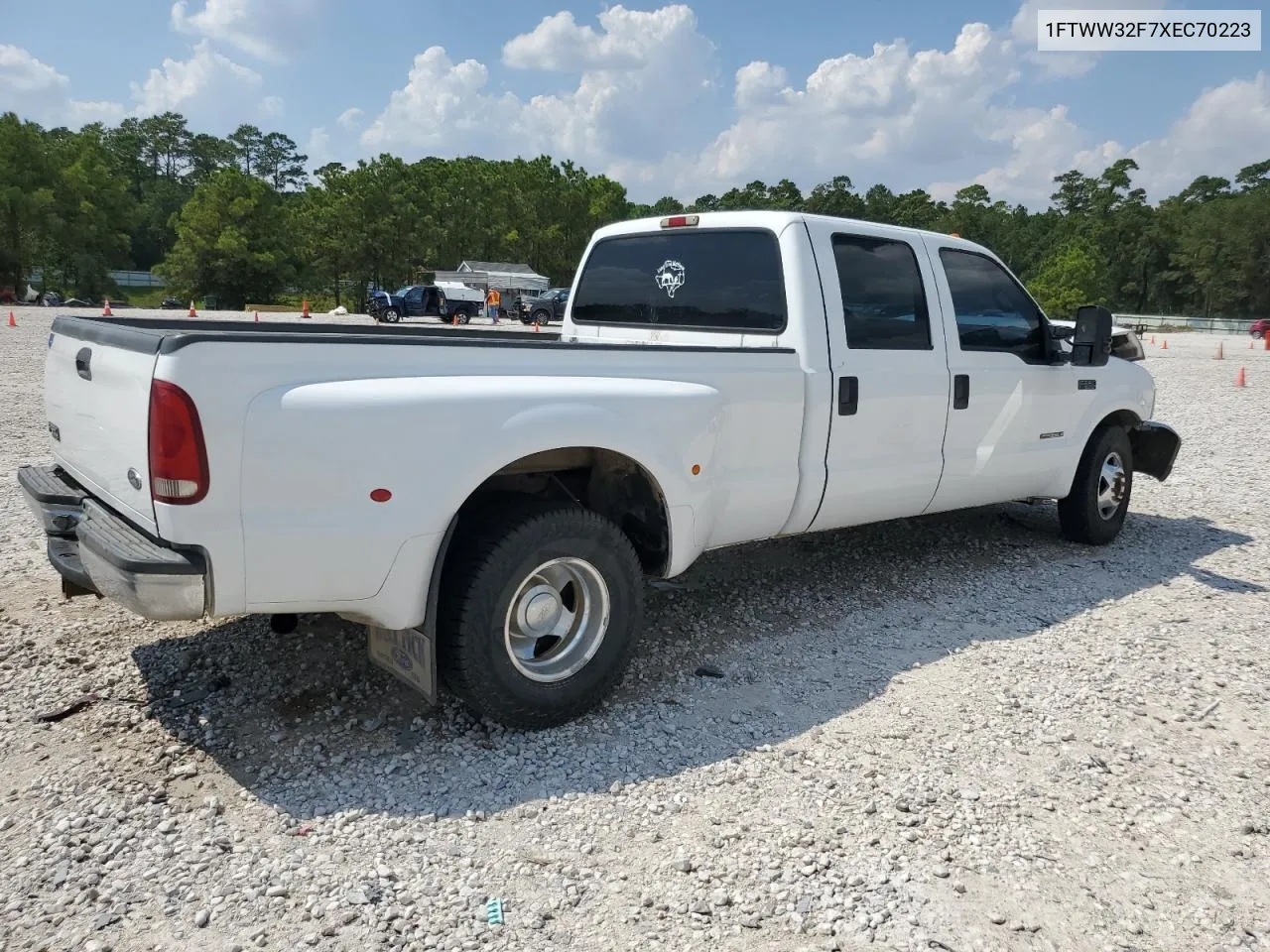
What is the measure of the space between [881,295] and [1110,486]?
286 centimetres

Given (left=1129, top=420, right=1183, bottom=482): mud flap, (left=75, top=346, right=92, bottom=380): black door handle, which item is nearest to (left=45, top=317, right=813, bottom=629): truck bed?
(left=75, top=346, right=92, bottom=380): black door handle

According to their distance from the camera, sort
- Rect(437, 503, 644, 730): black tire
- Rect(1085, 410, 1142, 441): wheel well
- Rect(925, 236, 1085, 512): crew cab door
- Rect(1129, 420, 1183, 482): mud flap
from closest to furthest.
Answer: Rect(437, 503, 644, 730): black tire < Rect(925, 236, 1085, 512): crew cab door < Rect(1085, 410, 1142, 441): wheel well < Rect(1129, 420, 1183, 482): mud flap

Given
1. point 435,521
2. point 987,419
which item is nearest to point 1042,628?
point 987,419

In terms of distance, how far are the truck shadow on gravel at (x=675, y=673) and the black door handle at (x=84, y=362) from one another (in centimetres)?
133

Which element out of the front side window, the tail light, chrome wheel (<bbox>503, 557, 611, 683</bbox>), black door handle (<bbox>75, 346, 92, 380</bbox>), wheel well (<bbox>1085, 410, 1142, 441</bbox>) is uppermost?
the front side window

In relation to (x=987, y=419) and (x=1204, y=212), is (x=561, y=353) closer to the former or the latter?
(x=987, y=419)

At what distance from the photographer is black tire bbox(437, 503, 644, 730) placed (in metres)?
3.23

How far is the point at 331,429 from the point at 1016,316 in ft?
14.2

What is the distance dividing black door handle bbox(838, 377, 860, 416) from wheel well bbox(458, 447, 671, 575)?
1.15 meters

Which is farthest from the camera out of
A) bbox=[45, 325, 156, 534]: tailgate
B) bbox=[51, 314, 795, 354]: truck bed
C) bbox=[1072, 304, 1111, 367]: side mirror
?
bbox=[1072, 304, 1111, 367]: side mirror

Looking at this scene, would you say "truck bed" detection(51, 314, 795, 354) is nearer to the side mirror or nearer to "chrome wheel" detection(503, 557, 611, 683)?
"chrome wheel" detection(503, 557, 611, 683)

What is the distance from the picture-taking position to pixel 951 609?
5.09m

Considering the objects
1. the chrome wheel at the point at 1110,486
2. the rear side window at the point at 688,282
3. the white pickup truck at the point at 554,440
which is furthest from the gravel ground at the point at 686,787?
the rear side window at the point at 688,282

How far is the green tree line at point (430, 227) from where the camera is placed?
58.8 m
